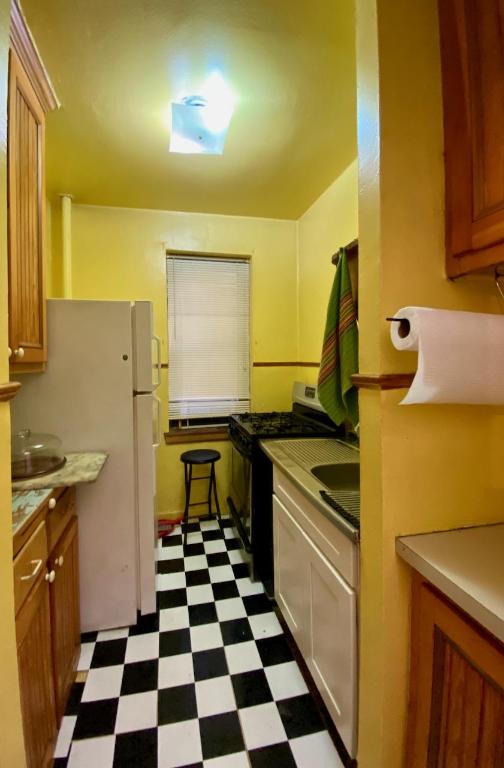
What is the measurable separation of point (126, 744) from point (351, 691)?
32.2 inches

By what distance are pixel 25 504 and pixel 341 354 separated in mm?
1151

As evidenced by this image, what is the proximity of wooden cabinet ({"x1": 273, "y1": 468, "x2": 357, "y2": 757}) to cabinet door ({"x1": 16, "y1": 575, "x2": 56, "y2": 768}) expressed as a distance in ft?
2.98

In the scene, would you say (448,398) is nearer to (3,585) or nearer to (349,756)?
(3,585)

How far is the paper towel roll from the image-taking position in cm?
77

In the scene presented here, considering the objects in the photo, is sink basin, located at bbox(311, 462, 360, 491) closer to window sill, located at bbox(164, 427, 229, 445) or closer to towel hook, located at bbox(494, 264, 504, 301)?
towel hook, located at bbox(494, 264, 504, 301)

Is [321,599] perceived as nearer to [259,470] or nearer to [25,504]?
[259,470]

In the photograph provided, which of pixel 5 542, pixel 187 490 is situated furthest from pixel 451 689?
pixel 187 490

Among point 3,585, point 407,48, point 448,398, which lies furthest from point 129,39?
point 3,585

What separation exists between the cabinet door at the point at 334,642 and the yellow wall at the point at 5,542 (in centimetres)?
86

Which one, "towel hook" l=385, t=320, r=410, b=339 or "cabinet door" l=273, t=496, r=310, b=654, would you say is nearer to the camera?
"towel hook" l=385, t=320, r=410, b=339

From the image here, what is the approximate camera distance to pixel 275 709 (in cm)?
136

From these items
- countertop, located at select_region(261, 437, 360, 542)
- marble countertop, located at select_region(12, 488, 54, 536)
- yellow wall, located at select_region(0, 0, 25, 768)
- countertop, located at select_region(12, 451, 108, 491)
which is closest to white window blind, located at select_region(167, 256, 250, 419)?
countertop, located at select_region(261, 437, 360, 542)

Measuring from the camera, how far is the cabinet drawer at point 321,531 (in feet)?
3.46

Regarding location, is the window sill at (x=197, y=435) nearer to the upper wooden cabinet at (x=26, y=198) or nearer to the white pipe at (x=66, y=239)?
the white pipe at (x=66, y=239)
